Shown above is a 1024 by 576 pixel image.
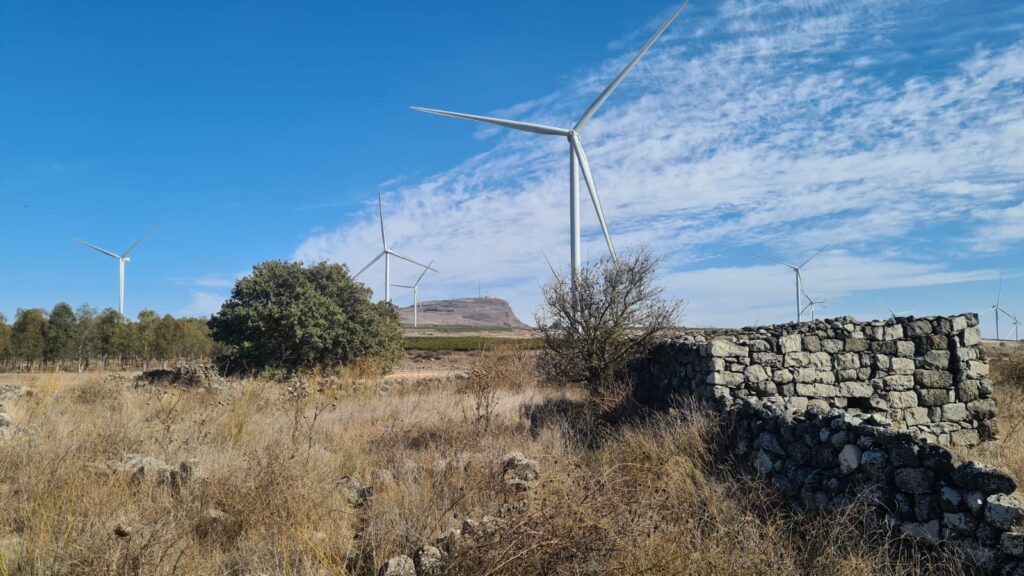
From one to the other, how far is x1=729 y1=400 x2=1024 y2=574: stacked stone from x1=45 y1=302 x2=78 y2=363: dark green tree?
47760mm

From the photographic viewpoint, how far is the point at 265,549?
182 inches

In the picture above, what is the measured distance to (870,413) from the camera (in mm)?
9875

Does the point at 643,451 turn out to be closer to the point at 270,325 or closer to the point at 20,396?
the point at 20,396

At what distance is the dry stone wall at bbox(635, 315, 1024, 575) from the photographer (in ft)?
15.7

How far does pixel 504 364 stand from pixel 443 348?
97.1 feet

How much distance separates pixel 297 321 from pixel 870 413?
17.5m

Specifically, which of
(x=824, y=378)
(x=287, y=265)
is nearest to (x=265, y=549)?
(x=824, y=378)

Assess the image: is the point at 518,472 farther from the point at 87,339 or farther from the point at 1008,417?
the point at 87,339

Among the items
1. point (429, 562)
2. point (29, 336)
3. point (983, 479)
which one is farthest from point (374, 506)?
point (29, 336)

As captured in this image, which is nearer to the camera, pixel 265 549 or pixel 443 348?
pixel 265 549

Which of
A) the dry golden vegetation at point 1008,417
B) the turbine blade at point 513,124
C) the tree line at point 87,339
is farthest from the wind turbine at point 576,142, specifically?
the tree line at point 87,339

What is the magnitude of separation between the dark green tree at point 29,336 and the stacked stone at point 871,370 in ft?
152

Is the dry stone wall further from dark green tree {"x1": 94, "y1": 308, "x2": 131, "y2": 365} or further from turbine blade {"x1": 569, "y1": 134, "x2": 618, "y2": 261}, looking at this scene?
dark green tree {"x1": 94, "y1": 308, "x2": 131, "y2": 365}

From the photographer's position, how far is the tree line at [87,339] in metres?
41.1
